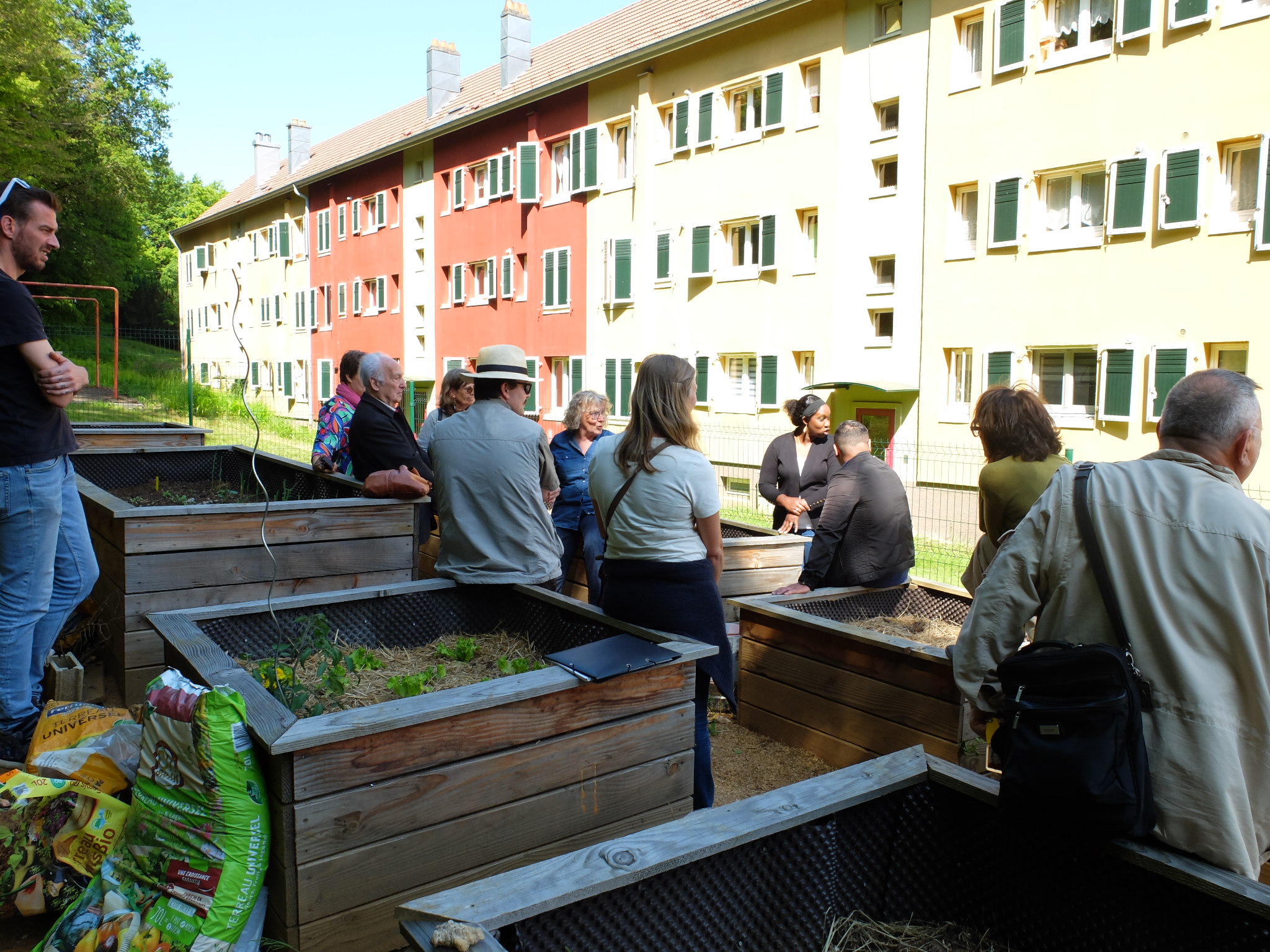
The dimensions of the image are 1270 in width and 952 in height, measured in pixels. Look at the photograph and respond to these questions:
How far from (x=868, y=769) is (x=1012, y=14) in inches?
678

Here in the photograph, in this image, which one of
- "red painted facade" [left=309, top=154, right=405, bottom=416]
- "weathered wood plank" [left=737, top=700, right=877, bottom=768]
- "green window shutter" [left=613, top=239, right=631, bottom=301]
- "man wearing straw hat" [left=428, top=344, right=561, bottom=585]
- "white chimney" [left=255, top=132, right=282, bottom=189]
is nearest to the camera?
"man wearing straw hat" [left=428, top=344, right=561, bottom=585]

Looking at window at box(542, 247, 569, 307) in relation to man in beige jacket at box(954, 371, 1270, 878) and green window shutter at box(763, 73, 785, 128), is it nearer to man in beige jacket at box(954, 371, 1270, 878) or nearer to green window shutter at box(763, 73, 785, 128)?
green window shutter at box(763, 73, 785, 128)

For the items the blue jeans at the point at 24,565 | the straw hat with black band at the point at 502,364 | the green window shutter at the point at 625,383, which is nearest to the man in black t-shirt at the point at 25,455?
the blue jeans at the point at 24,565

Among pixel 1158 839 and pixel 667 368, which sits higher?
pixel 667 368

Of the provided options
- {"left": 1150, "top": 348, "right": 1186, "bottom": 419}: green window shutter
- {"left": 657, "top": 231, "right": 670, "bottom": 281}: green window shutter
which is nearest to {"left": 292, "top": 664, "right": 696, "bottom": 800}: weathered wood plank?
{"left": 1150, "top": 348, "right": 1186, "bottom": 419}: green window shutter

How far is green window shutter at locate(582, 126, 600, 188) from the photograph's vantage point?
84.5ft

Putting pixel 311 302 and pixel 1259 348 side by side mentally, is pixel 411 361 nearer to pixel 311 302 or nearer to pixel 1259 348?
pixel 311 302

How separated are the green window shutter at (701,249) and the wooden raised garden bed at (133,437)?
14.4m

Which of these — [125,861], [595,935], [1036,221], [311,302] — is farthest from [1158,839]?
[311,302]

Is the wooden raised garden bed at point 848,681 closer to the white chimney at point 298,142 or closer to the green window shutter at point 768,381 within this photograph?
the green window shutter at point 768,381

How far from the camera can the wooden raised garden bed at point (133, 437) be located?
9461 mm

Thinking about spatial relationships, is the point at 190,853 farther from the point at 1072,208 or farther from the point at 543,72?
the point at 543,72

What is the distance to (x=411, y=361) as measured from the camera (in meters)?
35.3

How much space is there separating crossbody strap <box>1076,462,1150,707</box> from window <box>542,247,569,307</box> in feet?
82.9
